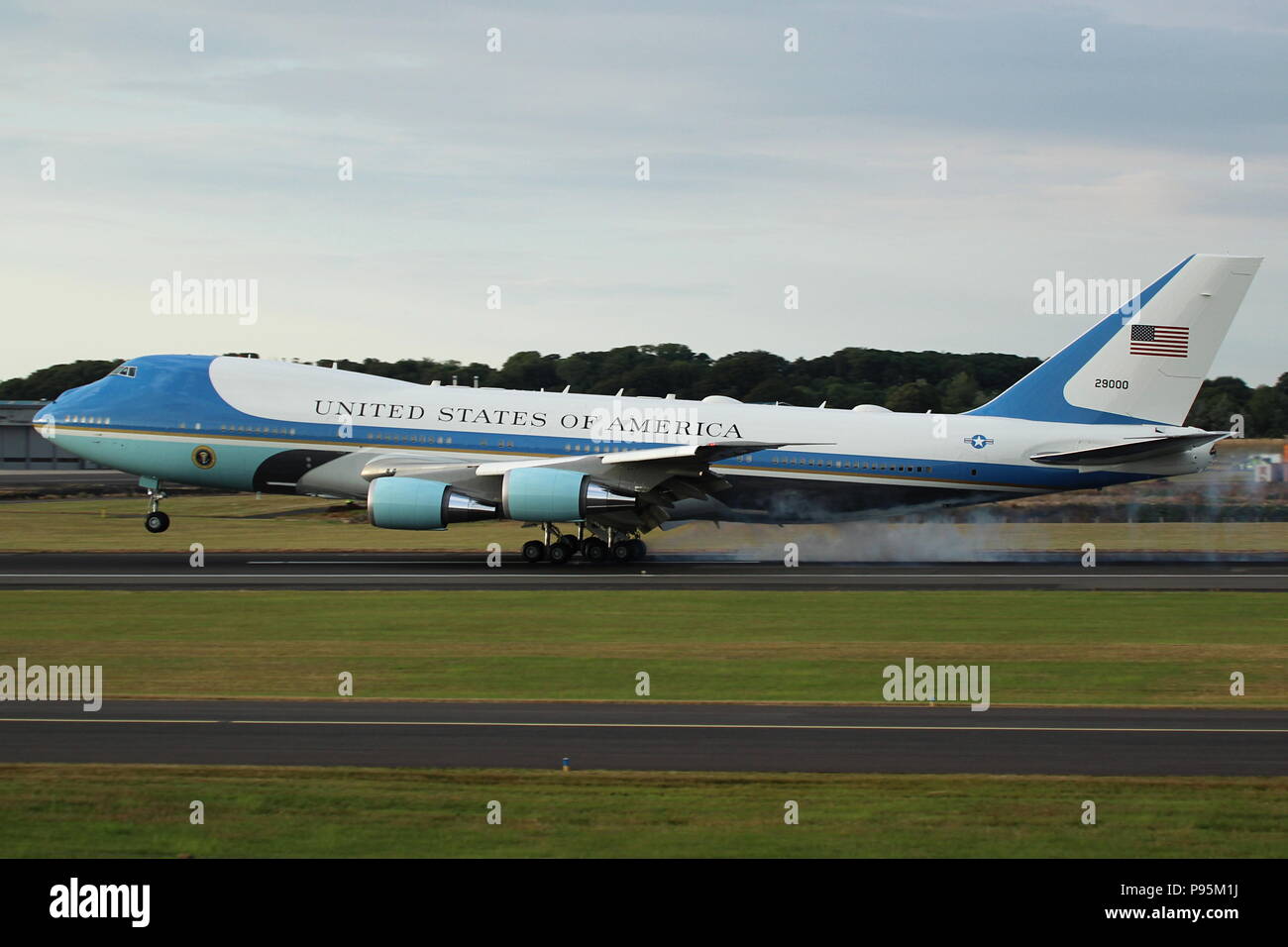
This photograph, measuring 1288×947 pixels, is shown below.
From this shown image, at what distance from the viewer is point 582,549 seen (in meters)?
Answer: 39.1

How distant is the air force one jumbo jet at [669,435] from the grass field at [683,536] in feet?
8.25

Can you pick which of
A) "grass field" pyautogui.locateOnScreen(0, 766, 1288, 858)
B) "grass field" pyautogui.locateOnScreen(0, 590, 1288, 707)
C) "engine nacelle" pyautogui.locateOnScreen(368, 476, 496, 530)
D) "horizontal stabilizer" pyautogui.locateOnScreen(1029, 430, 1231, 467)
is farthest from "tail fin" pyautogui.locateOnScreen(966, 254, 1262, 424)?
"grass field" pyautogui.locateOnScreen(0, 766, 1288, 858)

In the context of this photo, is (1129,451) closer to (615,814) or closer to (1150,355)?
(1150,355)

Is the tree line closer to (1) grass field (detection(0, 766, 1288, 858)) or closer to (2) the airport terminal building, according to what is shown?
(2) the airport terminal building

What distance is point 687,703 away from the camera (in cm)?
1784

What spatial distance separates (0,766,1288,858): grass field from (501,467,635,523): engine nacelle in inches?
907

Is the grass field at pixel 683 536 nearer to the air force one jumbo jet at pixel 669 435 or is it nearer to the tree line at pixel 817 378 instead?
the air force one jumbo jet at pixel 669 435

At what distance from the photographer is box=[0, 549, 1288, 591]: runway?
32500 millimetres

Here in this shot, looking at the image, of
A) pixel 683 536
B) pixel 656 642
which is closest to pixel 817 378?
pixel 683 536

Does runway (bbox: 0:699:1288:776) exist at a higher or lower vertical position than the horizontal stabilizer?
lower

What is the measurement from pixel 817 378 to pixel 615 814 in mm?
81448
